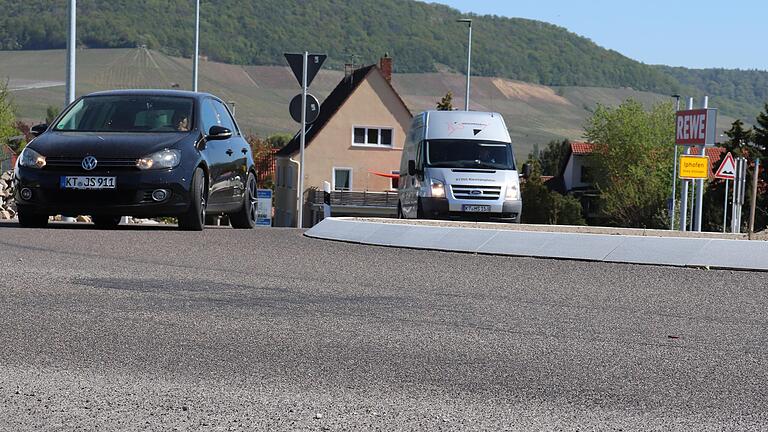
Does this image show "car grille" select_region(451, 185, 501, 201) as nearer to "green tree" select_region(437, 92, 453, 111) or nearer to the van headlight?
the van headlight

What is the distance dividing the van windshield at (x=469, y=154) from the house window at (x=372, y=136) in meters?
52.2

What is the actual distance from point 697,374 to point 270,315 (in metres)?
3.04

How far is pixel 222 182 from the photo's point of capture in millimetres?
16672

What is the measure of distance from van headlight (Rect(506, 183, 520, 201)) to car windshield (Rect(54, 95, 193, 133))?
920 cm

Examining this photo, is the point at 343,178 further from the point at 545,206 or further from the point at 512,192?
the point at 512,192

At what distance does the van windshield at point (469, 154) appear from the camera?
25.2 metres

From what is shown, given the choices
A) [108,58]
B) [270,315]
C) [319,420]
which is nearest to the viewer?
[319,420]

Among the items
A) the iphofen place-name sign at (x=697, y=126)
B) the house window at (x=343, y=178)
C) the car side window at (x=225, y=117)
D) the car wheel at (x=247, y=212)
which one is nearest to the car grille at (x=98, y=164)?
the car side window at (x=225, y=117)

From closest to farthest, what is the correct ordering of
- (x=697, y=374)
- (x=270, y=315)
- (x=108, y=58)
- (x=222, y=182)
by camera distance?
(x=697, y=374), (x=270, y=315), (x=222, y=182), (x=108, y=58)

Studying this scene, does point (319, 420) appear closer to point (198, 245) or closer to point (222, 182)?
point (198, 245)

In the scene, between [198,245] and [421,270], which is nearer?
[421,270]

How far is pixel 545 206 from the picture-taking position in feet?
314

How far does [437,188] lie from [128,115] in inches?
362

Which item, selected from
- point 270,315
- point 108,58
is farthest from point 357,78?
point 108,58
